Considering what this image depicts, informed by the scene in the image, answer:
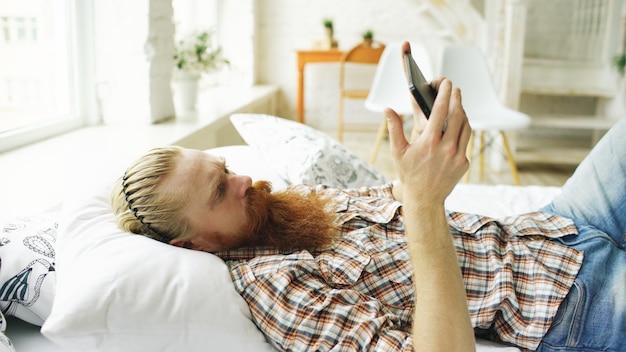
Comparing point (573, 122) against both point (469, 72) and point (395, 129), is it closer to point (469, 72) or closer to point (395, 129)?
point (469, 72)

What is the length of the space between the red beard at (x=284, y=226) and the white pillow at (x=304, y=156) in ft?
1.61

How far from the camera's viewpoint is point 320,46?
538 cm

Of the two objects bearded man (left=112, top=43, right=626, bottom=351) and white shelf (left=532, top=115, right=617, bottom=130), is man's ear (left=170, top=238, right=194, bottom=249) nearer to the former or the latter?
bearded man (left=112, top=43, right=626, bottom=351)

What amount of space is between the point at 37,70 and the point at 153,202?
156cm

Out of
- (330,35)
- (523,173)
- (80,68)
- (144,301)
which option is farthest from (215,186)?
(330,35)

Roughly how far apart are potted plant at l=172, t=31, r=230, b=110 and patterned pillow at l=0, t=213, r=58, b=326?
2224 mm

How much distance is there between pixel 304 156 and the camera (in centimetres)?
189

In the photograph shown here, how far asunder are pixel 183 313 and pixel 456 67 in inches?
138

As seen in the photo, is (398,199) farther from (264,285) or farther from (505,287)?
(264,285)

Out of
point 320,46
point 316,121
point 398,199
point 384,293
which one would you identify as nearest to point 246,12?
point 320,46

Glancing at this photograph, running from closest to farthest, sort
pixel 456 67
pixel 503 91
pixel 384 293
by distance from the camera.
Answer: pixel 384 293, pixel 456 67, pixel 503 91

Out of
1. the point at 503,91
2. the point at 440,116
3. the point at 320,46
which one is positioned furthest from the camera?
the point at 320,46

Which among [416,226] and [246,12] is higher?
[246,12]

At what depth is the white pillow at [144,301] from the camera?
0.97 meters
